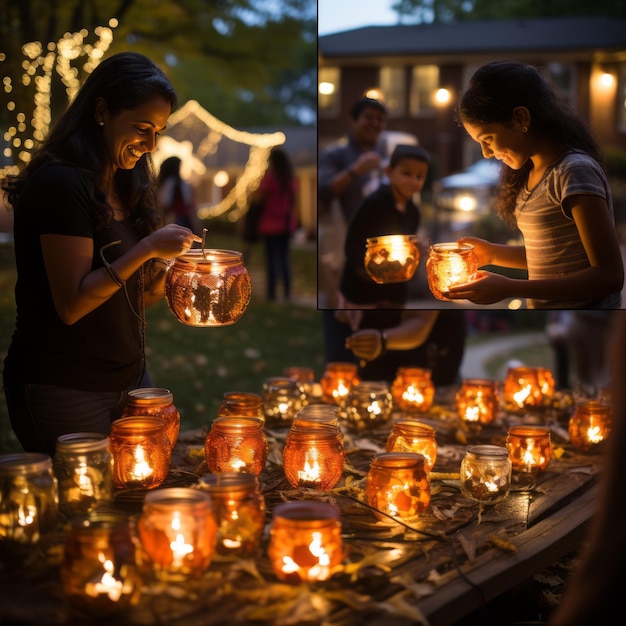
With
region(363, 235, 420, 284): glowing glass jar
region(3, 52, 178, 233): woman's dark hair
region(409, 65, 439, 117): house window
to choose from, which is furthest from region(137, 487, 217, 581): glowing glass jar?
region(409, 65, 439, 117): house window

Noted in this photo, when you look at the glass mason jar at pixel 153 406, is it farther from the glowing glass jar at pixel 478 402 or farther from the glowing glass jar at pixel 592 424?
the glowing glass jar at pixel 592 424

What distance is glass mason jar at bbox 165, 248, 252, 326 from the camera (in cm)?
281

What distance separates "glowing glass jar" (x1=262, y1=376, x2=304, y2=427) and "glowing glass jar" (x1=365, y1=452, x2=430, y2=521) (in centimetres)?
109

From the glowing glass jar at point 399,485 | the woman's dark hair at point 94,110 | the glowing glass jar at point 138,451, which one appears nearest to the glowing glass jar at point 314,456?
the glowing glass jar at point 399,485

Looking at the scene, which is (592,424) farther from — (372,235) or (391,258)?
(372,235)

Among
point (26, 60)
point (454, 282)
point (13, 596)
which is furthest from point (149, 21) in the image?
point (13, 596)

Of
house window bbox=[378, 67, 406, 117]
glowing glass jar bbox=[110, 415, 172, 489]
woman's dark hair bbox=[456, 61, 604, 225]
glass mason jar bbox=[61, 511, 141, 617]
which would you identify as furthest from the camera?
house window bbox=[378, 67, 406, 117]

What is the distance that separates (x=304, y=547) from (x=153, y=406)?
3.28 feet

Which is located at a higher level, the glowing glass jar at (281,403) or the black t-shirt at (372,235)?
the black t-shirt at (372,235)

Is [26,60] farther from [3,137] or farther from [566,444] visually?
[566,444]

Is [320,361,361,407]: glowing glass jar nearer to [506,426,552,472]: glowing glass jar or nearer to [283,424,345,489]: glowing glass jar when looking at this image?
[506,426,552,472]: glowing glass jar

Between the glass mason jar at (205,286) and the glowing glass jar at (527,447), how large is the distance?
107cm

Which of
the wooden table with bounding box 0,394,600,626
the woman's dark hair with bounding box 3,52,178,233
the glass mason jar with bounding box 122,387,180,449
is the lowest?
the wooden table with bounding box 0,394,600,626

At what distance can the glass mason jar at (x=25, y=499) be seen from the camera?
2125 mm
